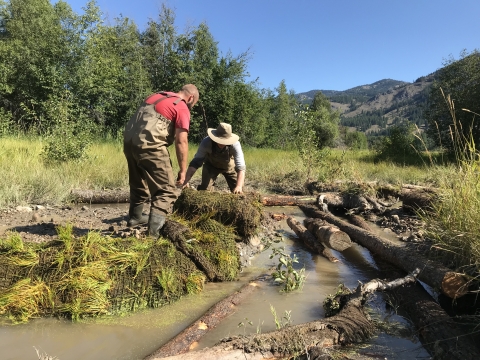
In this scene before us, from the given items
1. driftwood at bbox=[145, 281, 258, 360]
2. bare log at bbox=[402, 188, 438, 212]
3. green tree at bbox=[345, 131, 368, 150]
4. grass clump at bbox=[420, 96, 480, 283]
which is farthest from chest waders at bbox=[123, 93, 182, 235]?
green tree at bbox=[345, 131, 368, 150]

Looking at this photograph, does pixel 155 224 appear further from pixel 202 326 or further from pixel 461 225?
pixel 461 225

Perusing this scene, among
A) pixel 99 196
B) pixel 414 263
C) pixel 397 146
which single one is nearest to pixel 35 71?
pixel 99 196

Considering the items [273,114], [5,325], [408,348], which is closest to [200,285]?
[5,325]

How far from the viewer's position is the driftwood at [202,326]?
2.57 meters

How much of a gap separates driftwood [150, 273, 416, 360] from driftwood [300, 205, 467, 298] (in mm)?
771

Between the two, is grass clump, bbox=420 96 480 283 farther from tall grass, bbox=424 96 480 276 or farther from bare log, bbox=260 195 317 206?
bare log, bbox=260 195 317 206

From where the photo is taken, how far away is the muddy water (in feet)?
8.75

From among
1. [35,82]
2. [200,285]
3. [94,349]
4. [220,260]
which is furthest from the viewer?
[35,82]

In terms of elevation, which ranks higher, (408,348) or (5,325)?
(5,325)

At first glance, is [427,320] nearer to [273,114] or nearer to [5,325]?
[5,325]

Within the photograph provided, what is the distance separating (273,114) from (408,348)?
1362 inches

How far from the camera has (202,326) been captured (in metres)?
2.97

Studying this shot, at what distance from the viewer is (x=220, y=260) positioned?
412cm

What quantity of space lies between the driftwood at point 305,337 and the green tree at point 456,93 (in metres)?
17.8
